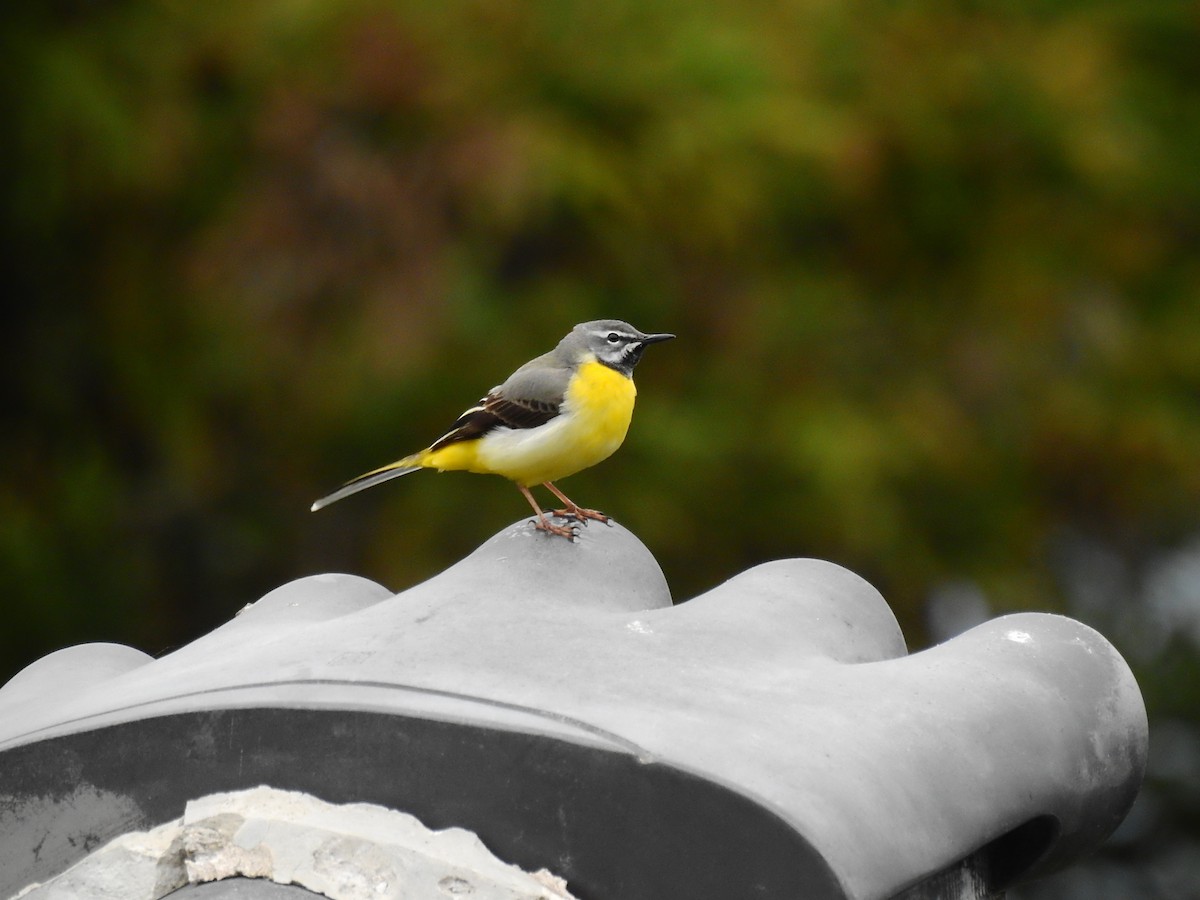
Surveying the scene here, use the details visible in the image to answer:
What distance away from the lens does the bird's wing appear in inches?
189

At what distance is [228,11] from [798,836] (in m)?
7.82

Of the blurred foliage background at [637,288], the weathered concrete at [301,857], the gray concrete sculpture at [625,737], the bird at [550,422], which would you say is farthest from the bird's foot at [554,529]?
the blurred foliage background at [637,288]

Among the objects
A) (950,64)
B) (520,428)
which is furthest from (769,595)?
(950,64)

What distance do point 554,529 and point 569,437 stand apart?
125cm

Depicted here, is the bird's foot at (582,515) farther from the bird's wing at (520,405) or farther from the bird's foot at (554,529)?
the bird's wing at (520,405)

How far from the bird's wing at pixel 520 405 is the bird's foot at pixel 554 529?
1.08 metres

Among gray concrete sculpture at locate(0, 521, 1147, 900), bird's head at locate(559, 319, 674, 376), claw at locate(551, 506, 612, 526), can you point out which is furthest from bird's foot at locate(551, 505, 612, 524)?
gray concrete sculpture at locate(0, 521, 1147, 900)

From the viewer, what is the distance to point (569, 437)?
185 inches

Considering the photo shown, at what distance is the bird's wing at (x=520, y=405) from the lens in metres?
4.81

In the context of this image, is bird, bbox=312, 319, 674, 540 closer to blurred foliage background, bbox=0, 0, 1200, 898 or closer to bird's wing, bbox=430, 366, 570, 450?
bird's wing, bbox=430, 366, 570, 450

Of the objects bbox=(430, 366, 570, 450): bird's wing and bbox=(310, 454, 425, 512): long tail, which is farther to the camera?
bbox=(310, 454, 425, 512): long tail

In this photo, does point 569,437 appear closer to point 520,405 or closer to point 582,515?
point 520,405

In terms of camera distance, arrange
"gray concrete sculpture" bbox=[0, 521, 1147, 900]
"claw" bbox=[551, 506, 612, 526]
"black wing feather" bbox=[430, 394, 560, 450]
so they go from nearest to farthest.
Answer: "gray concrete sculpture" bbox=[0, 521, 1147, 900]
"claw" bbox=[551, 506, 612, 526]
"black wing feather" bbox=[430, 394, 560, 450]

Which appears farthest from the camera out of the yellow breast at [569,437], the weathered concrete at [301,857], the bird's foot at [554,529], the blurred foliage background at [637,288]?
the blurred foliage background at [637,288]
